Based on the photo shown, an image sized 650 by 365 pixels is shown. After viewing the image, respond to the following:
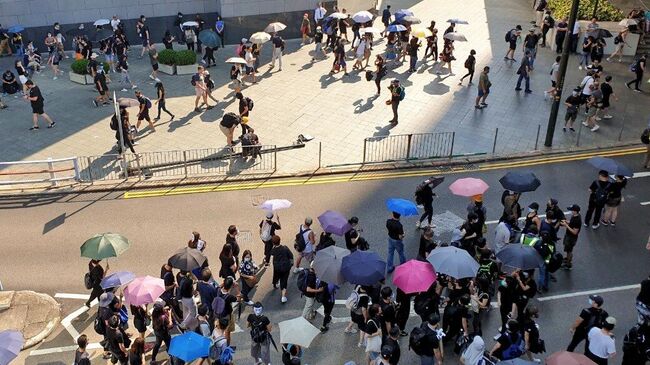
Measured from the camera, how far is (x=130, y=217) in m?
17.9

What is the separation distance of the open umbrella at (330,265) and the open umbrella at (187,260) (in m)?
2.37

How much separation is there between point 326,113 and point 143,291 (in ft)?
42.6

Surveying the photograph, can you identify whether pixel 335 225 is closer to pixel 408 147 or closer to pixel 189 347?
pixel 189 347

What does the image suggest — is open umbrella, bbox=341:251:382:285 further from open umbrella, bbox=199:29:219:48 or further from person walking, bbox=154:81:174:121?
open umbrella, bbox=199:29:219:48

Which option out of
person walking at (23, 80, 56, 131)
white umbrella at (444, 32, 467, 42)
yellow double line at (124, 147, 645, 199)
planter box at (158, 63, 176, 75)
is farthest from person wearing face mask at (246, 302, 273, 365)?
planter box at (158, 63, 176, 75)

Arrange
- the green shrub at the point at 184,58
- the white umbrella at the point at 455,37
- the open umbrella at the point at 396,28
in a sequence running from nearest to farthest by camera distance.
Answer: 1. the white umbrella at the point at 455,37
2. the open umbrella at the point at 396,28
3. the green shrub at the point at 184,58

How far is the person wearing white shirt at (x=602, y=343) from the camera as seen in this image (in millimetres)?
Answer: 11406

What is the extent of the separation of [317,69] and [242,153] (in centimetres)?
882

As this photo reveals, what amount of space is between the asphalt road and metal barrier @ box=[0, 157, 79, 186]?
77cm

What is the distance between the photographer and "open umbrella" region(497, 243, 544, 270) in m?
12.9

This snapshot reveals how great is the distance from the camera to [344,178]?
20.0 m

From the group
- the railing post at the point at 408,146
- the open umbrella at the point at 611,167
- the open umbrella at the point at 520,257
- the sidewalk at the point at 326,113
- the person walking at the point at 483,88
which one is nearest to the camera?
the open umbrella at the point at 520,257

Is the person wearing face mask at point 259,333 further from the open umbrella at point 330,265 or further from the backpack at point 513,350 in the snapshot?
the backpack at point 513,350

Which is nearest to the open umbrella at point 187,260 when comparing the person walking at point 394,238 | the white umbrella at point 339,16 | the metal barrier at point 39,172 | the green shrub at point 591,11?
the person walking at point 394,238
